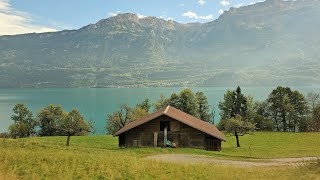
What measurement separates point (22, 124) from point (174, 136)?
59786mm

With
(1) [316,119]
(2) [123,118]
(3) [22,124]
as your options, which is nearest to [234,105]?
(1) [316,119]

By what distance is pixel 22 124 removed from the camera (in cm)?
9931

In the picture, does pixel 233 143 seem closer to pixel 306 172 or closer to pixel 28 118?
pixel 306 172

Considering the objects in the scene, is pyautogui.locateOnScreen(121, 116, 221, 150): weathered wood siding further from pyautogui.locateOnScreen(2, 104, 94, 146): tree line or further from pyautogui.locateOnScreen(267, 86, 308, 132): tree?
pyautogui.locateOnScreen(267, 86, 308, 132): tree

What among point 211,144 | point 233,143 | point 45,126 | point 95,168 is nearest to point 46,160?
point 95,168

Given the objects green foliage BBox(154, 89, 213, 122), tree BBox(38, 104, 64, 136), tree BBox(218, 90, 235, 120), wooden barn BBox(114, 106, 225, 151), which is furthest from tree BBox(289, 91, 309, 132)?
tree BBox(38, 104, 64, 136)

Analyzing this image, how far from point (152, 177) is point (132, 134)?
3441cm

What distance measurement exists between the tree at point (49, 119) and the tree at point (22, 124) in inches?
129

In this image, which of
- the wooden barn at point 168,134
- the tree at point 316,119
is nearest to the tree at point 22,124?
the wooden barn at point 168,134

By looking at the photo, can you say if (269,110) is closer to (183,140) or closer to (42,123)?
(183,140)

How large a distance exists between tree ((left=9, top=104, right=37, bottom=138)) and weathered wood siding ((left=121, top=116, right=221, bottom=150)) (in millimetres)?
53978

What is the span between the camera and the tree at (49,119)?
100m

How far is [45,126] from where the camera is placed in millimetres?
101062

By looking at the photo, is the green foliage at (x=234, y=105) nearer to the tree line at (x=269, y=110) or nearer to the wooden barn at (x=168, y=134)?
the tree line at (x=269, y=110)
